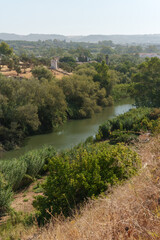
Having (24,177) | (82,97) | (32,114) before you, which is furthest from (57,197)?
(82,97)

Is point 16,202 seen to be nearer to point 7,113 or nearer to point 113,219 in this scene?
point 113,219

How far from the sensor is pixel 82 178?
7.71 metres

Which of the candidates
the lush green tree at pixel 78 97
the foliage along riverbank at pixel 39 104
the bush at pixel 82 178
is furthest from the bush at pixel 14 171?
the lush green tree at pixel 78 97

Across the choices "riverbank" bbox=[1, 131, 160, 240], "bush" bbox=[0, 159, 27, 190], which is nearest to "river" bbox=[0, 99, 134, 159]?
"bush" bbox=[0, 159, 27, 190]

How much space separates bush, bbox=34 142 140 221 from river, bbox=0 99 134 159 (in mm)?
11596

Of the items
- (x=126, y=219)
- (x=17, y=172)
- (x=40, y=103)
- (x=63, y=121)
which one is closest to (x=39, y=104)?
(x=40, y=103)

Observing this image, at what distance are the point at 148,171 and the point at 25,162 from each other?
8.20 metres

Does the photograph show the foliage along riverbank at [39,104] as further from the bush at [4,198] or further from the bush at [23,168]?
the bush at [4,198]

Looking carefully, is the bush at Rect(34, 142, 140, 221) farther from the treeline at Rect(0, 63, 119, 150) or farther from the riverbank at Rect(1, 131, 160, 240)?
the treeline at Rect(0, 63, 119, 150)

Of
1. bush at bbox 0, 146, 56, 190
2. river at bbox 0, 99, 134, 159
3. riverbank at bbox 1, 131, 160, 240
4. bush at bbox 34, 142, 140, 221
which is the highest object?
riverbank at bbox 1, 131, 160, 240

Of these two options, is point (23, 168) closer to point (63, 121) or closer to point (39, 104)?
point (39, 104)

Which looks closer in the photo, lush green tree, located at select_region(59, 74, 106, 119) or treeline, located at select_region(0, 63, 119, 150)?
treeline, located at select_region(0, 63, 119, 150)

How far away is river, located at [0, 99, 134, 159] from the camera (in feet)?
67.9

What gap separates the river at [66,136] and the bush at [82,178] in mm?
11596
